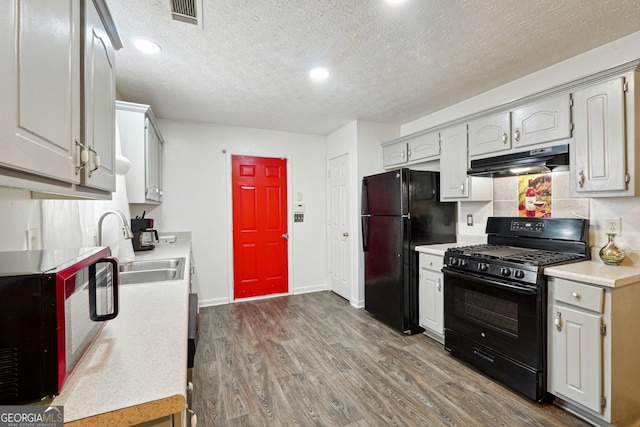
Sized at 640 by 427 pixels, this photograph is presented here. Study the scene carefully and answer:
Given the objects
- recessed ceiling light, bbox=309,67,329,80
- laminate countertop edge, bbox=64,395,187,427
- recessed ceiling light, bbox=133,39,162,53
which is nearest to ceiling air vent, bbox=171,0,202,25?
recessed ceiling light, bbox=133,39,162,53

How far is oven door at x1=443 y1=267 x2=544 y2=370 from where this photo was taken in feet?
6.29

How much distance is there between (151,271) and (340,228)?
2596 mm

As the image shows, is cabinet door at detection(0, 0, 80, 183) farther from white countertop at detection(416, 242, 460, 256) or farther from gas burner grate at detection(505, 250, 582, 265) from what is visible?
white countertop at detection(416, 242, 460, 256)

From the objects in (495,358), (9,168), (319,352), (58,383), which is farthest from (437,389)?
(9,168)

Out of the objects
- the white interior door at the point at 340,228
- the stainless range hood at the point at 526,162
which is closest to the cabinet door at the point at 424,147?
the stainless range hood at the point at 526,162

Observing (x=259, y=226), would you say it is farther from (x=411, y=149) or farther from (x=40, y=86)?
(x=40, y=86)

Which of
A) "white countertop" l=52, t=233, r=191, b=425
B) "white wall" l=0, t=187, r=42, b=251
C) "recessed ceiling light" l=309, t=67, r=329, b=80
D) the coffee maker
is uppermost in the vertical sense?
"recessed ceiling light" l=309, t=67, r=329, b=80

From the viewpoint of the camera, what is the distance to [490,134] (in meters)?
2.55

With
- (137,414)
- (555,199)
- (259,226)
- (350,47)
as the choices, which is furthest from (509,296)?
(259,226)

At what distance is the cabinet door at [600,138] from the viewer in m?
1.79

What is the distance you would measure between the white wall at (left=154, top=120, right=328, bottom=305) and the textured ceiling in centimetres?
71

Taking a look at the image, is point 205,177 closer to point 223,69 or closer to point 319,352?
point 223,69

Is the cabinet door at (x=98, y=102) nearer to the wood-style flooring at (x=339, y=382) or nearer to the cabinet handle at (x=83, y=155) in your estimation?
the cabinet handle at (x=83, y=155)

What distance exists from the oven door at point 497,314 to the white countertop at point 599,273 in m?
0.17
